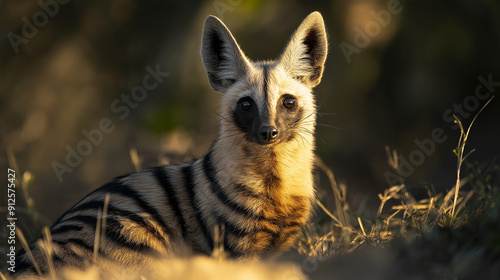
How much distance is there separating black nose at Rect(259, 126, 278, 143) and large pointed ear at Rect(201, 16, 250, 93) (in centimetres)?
73

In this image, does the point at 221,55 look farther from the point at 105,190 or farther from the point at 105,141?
the point at 105,141

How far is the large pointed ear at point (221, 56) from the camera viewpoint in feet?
13.5

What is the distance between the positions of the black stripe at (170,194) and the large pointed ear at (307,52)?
1.37 metres

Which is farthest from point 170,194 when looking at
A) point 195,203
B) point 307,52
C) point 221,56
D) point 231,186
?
point 307,52

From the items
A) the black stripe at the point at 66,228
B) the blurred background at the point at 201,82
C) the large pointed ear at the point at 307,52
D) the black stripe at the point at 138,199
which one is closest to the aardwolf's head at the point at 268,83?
the large pointed ear at the point at 307,52

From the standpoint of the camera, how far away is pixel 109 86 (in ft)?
30.4

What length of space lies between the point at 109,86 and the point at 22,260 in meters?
6.17

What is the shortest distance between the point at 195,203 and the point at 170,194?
23 centimetres

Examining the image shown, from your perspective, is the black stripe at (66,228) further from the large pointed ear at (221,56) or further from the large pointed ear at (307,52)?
the large pointed ear at (307,52)

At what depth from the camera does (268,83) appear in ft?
13.1

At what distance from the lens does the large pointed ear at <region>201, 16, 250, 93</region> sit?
13.5ft

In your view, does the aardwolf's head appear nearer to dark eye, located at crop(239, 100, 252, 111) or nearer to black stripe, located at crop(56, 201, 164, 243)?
dark eye, located at crop(239, 100, 252, 111)

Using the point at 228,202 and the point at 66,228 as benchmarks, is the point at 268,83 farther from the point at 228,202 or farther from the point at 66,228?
the point at 66,228

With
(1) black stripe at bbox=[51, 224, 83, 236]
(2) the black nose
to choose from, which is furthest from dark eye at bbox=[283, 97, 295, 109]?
(1) black stripe at bbox=[51, 224, 83, 236]
